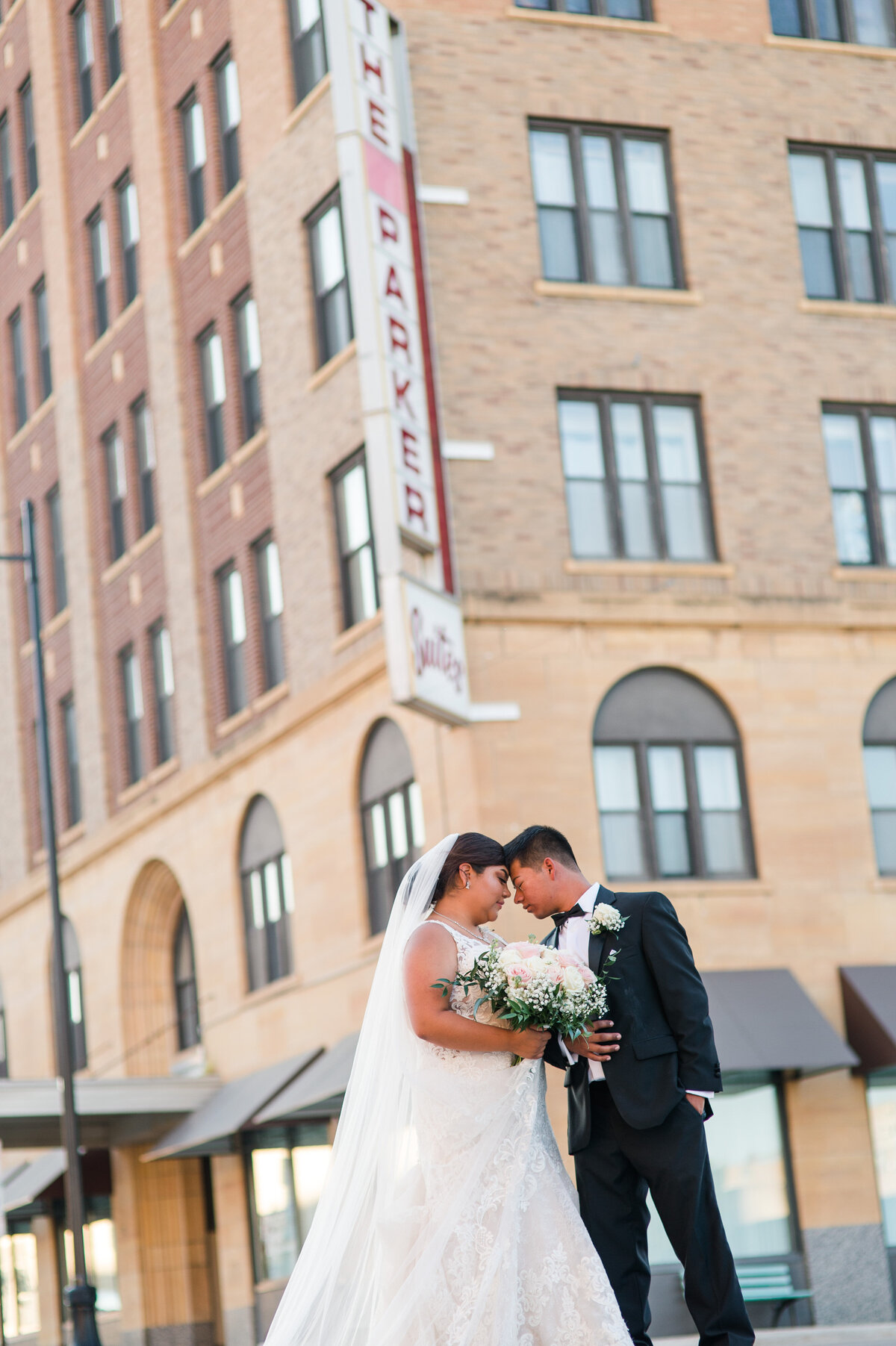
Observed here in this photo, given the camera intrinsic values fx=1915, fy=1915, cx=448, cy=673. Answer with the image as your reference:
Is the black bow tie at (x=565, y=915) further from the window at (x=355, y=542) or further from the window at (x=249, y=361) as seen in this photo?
the window at (x=249, y=361)

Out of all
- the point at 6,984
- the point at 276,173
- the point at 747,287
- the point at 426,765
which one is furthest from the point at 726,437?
the point at 6,984

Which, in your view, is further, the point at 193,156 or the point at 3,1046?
the point at 3,1046

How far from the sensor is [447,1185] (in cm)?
833

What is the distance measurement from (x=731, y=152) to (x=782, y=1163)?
39.8ft

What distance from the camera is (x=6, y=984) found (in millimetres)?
35812

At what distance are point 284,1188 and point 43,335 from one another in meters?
17.4

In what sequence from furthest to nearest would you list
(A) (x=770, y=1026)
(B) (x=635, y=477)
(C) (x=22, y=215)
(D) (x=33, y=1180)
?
(C) (x=22, y=215), (D) (x=33, y=1180), (B) (x=635, y=477), (A) (x=770, y=1026)

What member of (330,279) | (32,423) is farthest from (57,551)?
(330,279)

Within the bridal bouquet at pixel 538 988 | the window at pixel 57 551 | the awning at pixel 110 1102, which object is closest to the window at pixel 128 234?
the window at pixel 57 551

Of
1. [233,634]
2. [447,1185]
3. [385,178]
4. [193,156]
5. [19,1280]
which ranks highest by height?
[193,156]

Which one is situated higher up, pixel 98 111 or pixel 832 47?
pixel 98 111

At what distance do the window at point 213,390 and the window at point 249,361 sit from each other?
2.12ft

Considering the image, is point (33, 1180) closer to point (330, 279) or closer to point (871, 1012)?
point (330, 279)

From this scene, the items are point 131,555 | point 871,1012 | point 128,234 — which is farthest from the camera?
point 128,234
